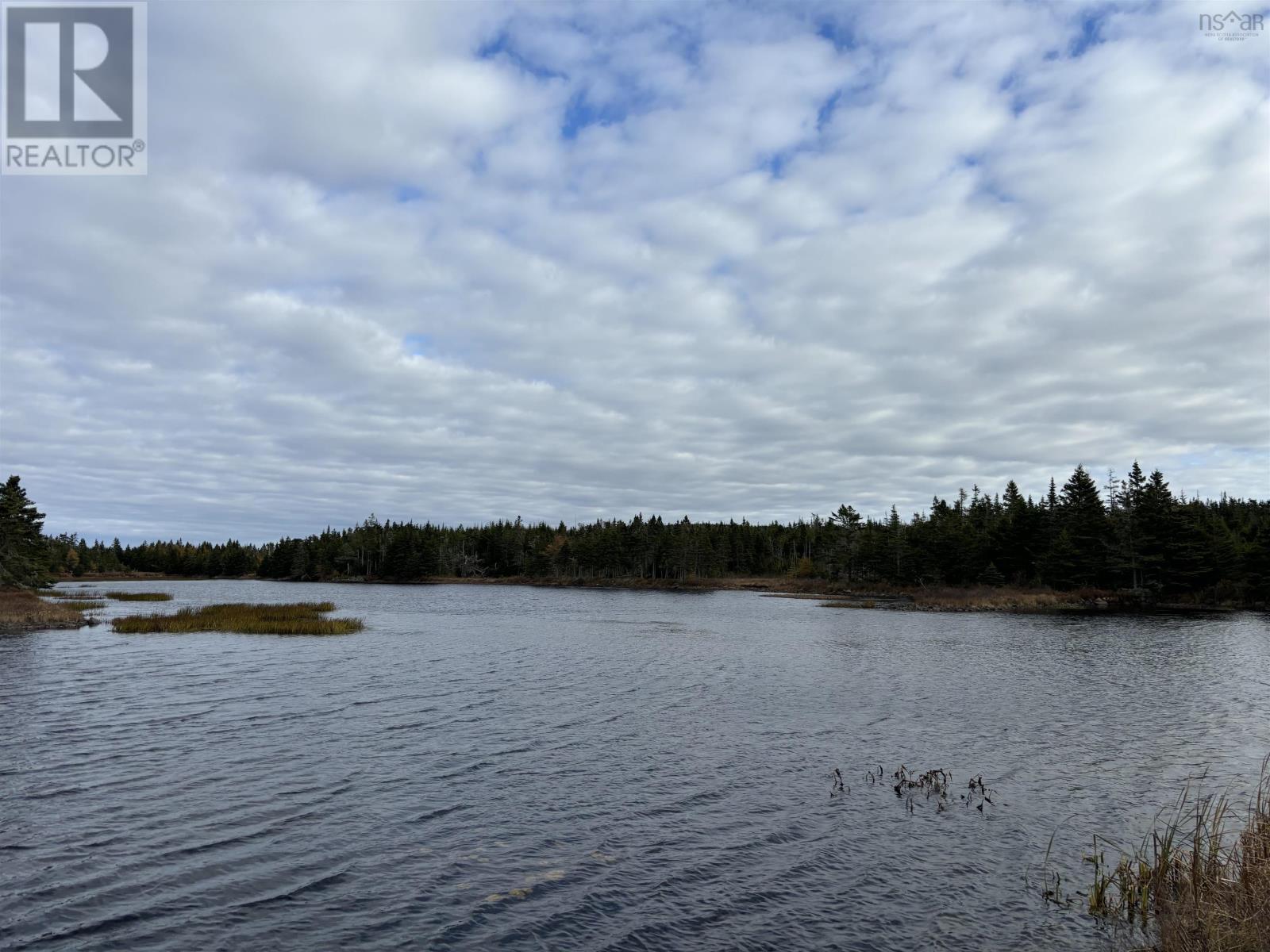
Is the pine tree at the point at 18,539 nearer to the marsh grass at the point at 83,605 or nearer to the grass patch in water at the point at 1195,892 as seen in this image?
the marsh grass at the point at 83,605

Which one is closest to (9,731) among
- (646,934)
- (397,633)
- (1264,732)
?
(646,934)

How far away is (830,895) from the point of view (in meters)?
14.3

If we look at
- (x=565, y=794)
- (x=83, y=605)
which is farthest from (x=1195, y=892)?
(x=83, y=605)

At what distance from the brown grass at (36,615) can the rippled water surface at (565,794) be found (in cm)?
1815

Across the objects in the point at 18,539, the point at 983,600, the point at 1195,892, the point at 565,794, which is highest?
the point at 18,539

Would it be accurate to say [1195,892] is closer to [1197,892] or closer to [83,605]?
[1197,892]

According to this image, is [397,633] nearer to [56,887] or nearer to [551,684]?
[551,684]

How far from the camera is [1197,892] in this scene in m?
11.9

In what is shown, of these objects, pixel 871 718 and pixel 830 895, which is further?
pixel 871 718

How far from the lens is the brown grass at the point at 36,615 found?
61750 mm

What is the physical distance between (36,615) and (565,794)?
67.6m

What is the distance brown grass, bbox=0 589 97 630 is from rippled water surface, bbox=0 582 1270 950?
59.5 ft

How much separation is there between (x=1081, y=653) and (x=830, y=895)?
48278 millimetres

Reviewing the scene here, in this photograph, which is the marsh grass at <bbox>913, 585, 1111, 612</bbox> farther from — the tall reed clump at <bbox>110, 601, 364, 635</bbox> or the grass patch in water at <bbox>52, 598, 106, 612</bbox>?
the grass patch in water at <bbox>52, 598, 106, 612</bbox>
